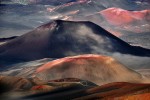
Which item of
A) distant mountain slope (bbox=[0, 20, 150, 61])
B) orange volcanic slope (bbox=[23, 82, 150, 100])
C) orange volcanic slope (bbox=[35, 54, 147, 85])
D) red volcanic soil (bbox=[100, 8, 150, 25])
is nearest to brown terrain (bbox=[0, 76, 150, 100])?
orange volcanic slope (bbox=[23, 82, 150, 100])

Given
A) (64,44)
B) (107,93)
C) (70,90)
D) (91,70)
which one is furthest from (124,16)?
(107,93)

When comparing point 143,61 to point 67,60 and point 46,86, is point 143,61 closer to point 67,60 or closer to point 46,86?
point 67,60

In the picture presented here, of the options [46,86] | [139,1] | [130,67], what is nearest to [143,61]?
[130,67]

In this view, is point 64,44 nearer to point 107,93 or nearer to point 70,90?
point 70,90

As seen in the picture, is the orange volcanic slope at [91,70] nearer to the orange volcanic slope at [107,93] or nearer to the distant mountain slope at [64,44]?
the orange volcanic slope at [107,93]

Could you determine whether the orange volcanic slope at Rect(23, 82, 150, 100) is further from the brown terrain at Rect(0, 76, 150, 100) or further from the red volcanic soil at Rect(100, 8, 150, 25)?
the red volcanic soil at Rect(100, 8, 150, 25)
